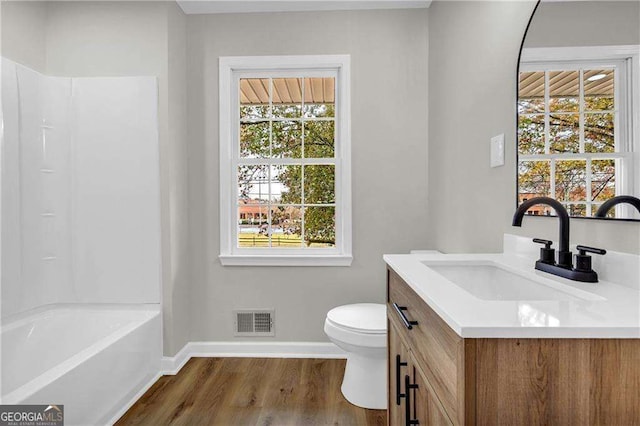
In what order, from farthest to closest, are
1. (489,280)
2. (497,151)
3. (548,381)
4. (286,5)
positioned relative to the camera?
1. (286,5)
2. (497,151)
3. (489,280)
4. (548,381)

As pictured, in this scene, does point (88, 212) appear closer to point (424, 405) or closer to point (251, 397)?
point (251, 397)

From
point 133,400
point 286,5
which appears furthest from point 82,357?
point 286,5

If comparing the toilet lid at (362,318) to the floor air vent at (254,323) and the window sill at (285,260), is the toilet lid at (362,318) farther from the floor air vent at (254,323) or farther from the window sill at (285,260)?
the floor air vent at (254,323)

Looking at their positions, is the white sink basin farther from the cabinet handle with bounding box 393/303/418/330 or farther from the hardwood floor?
the hardwood floor

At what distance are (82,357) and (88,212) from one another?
1.11 m

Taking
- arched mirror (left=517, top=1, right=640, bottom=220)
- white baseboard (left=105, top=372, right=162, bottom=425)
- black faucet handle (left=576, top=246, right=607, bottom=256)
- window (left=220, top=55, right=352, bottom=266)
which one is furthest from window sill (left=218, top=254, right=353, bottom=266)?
black faucet handle (left=576, top=246, right=607, bottom=256)

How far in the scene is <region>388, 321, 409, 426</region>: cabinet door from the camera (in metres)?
1.22

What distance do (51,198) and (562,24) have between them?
2901 mm

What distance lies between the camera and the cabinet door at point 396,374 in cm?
122

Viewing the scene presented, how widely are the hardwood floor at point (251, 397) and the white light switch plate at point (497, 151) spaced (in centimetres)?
140

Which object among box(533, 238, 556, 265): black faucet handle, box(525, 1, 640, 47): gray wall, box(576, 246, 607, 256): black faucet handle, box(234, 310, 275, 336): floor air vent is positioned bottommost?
box(234, 310, 275, 336): floor air vent

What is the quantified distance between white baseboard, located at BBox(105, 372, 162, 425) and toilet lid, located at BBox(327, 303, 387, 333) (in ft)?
3.98

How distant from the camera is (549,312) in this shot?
683 millimetres

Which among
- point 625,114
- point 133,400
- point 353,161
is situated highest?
point 353,161
